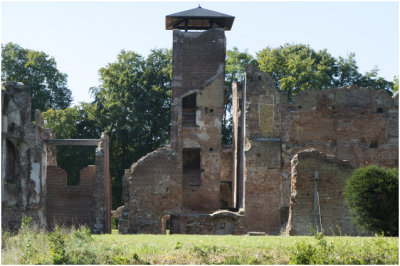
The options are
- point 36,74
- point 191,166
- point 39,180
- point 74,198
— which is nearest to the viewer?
point 39,180

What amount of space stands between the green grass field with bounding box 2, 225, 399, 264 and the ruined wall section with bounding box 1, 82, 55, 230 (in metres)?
8.65

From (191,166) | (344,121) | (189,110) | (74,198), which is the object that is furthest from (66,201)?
(344,121)

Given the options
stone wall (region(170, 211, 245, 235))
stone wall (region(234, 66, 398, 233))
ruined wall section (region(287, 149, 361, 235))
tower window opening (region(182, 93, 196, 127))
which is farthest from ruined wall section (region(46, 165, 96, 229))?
ruined wall section (region(287, 149, 361, 235))

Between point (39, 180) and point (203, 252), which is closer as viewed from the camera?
point (203, 252)

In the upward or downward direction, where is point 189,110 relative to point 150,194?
upward

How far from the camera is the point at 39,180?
24922 millimetres

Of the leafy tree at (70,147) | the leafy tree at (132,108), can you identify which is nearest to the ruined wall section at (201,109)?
the leafy tree at (132,108)

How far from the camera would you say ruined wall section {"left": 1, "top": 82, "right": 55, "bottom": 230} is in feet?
75.5

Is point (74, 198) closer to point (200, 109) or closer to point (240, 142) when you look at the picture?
point (200, 109)

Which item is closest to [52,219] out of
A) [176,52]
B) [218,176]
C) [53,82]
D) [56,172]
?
[56,172]

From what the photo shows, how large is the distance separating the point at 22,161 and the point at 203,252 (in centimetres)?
1293

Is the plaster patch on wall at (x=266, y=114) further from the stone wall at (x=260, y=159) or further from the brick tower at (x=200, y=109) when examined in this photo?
the brick tower at (x=200, y=109)

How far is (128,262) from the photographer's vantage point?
12.9 metres

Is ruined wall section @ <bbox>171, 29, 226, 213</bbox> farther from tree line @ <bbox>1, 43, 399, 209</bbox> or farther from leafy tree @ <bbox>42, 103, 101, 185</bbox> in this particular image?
leafy tree @ <bbox>42, 103, 101, 185</bbox>
